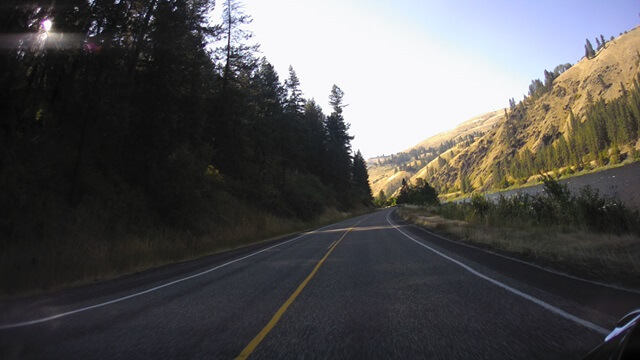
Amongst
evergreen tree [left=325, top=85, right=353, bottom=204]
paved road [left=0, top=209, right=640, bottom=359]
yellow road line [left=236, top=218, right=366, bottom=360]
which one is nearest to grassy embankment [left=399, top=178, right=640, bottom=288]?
paved road [left=0, top=209, right=640, bottom=359]

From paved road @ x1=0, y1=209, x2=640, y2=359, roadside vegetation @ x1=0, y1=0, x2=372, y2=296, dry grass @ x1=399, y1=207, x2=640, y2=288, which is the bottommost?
dry grass @ x1=399, y1=207, x2=640, y2=288

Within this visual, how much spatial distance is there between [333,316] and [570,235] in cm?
1053

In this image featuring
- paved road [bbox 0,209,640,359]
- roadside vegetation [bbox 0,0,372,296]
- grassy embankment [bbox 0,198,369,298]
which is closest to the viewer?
paved road [bbox 0,209,640,359]

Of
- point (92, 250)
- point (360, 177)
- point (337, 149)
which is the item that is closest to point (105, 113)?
point (92, 250)

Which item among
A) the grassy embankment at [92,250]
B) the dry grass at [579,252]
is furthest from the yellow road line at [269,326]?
the grassy embankment at [92,250]

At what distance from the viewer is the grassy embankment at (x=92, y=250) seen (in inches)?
424

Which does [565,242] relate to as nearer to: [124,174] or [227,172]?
[124,174]

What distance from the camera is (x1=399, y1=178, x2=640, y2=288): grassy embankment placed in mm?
7806

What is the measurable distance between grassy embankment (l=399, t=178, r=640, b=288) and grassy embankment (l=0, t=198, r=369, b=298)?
1238cm

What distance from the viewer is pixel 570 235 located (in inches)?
491

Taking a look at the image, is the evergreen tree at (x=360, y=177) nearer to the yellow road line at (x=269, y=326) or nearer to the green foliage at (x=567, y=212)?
the green foliage at (x=567, y=212)

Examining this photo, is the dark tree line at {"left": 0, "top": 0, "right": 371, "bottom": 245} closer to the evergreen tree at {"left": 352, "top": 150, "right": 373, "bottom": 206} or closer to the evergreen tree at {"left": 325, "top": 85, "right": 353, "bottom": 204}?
the evergreen tree at {"left": 325, "top": 85, "right": 353, "bottom": 204}

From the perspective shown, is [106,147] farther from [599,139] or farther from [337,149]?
[599,139]

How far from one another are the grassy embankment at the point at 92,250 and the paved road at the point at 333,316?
2.17 metres
